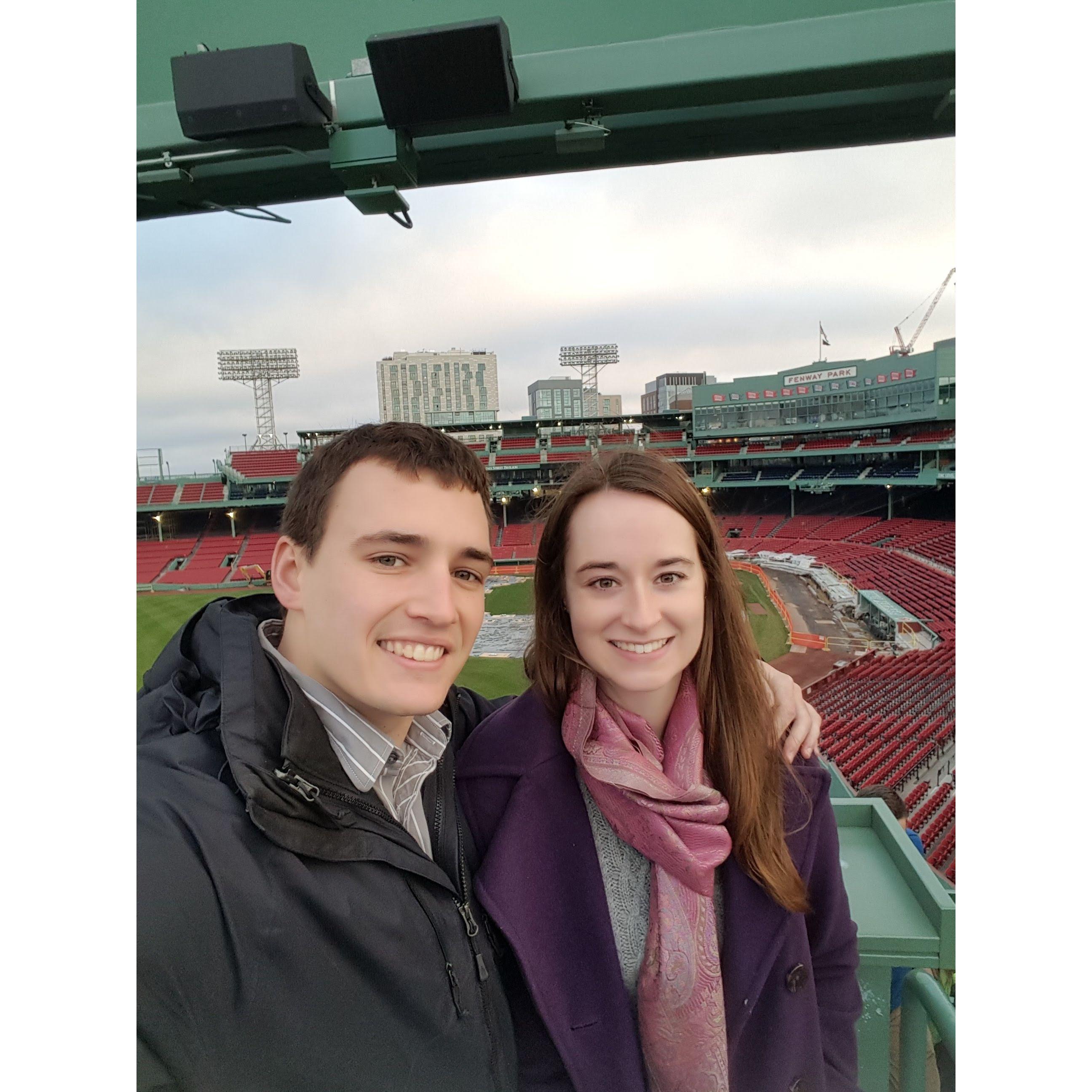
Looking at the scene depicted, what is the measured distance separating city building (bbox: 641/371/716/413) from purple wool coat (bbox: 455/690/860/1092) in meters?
0.76

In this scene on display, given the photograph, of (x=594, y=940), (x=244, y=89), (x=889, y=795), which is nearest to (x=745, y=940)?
(x=594, y=940)

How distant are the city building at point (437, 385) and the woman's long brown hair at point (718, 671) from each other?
1.71 ft

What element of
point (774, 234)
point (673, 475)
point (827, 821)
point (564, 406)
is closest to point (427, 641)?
point (673, 475)

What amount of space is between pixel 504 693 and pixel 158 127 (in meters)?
1.22

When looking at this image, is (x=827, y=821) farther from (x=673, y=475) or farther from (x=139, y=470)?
(x=139, y=470)

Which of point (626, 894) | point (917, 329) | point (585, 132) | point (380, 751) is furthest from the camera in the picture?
point (917, 329)

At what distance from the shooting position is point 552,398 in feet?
4.28

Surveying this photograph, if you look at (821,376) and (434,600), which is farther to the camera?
(821,376)

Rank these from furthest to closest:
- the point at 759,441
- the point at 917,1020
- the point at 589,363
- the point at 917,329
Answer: the point at 759,441
the point at 589,363
the point at 917,329
the point at 917,1020

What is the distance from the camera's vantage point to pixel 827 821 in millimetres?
853

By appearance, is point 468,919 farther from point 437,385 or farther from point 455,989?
point 437,385

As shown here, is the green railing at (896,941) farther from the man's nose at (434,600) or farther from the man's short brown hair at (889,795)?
the man's nose at (434,600)

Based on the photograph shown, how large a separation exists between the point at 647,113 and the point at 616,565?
92cm

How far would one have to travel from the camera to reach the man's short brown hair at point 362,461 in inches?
26.6
